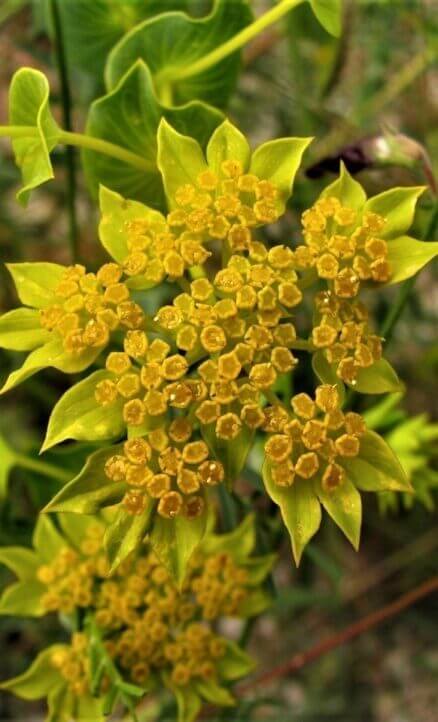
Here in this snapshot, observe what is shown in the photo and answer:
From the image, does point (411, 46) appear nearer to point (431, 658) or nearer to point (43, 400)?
point (43, 400)

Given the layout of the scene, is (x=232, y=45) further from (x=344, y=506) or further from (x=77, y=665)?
(x=77, y=665)

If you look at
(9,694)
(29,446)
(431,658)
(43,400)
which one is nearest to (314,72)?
(43,400)

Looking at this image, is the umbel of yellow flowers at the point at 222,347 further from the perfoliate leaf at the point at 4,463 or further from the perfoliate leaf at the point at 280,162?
the perfoliate leaf at the point at 4,463

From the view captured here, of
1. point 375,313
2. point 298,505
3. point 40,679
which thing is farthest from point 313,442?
point 375,313

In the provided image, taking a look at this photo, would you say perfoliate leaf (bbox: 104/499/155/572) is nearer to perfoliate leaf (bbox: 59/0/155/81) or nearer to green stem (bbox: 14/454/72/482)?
green stem (bbox: 14/454/72/482)

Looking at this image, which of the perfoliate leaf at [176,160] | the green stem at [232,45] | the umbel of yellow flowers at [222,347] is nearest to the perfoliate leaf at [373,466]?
the umbel of yellow flowers at [222,347]

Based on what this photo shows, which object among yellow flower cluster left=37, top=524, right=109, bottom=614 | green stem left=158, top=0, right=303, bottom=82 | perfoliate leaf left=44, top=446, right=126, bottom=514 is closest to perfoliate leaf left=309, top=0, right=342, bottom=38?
green stem left=158, top=0, right=303, bottom=82
